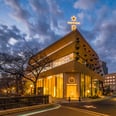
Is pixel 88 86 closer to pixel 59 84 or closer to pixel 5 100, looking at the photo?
pixel 59 84

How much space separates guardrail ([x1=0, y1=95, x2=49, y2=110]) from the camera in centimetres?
2686

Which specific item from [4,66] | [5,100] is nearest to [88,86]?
[4,66]

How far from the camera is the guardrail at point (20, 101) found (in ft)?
88.1

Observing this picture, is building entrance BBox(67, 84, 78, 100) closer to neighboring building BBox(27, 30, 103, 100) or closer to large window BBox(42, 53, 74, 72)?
neighboring building BBox(27, 30, 103, 100)

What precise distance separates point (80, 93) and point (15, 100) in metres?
45.1

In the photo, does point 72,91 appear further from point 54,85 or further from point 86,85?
point 86,85

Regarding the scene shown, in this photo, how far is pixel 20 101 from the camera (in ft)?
100

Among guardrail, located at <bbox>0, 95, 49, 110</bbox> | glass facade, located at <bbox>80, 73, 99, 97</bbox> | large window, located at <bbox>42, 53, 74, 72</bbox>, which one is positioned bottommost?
guardrail, located at <bbox>0, 95, 49, 110</bbox>

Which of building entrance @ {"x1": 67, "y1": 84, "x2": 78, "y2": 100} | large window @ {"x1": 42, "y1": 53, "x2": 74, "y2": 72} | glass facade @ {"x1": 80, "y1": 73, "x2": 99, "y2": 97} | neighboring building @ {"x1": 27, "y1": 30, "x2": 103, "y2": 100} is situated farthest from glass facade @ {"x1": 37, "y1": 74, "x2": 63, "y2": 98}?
glass facade @ {"x1": 80, "y1": 73, "x2": 99, "y2": 97}

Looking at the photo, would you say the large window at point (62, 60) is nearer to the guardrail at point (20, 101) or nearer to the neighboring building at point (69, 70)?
the neighboring building at point (69, 70)

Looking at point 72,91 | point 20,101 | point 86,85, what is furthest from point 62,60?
point 20,101

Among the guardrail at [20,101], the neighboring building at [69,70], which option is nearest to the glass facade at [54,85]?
the neighboring building at [69,70]

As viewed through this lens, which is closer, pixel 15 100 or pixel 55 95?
pixel 15 100

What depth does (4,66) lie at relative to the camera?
62.5 metres
